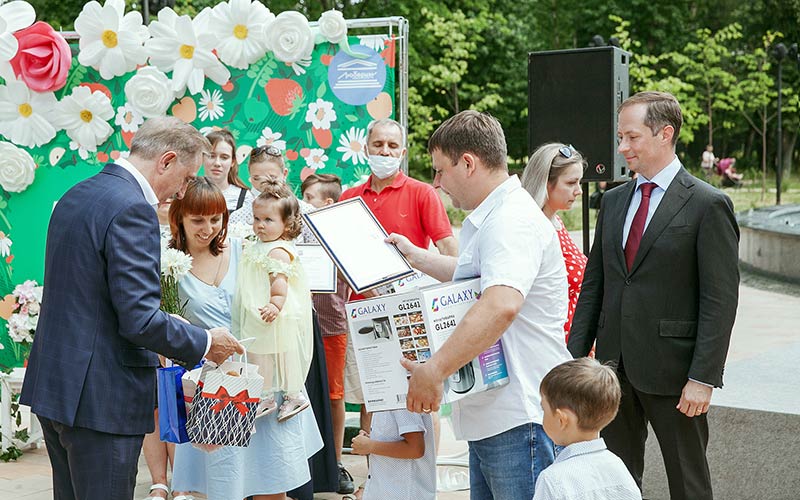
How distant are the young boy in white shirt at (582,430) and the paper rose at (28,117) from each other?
5.28m

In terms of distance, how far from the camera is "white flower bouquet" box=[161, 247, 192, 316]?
14.1 ft

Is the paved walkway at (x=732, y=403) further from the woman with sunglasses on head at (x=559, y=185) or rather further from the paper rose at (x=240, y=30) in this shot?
the paper rose at (x=240, y=30)

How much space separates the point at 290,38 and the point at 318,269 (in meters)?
2.02

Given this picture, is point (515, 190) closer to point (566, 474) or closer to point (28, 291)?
point (566, 474)

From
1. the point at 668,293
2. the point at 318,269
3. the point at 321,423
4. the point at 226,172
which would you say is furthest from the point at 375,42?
the point at 668,293

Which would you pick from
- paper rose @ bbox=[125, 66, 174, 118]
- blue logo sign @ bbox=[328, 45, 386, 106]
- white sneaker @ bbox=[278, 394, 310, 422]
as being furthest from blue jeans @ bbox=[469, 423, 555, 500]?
paper rose @ bbox=[125, 66, 174, 118]

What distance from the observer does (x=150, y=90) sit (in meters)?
6.73

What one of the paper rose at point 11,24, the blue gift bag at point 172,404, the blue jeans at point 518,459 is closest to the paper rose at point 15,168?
the paper rose at point 11,24

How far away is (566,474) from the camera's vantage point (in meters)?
2.66

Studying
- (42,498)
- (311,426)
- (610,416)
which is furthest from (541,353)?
(42,498)

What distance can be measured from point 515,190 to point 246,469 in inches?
87.8

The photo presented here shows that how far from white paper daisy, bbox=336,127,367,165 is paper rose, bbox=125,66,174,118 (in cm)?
126

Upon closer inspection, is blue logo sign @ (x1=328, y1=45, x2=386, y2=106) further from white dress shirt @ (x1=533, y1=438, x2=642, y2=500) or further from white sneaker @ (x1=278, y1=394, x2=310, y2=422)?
white dress shirt @ (x1=533, y1=438, x2=642, y2=500)

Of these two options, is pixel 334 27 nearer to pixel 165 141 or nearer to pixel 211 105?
pixel 211 105
